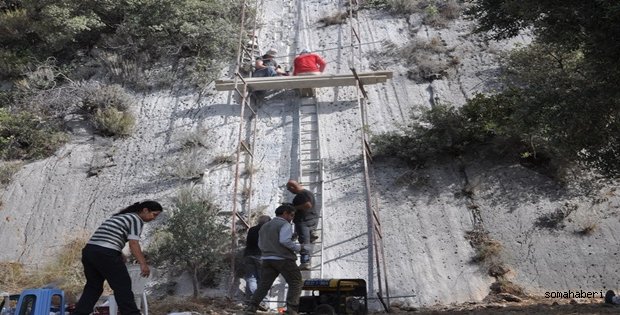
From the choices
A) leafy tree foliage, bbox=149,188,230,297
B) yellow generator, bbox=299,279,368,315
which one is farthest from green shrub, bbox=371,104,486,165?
yellow generator, bbox=299,279,368,315

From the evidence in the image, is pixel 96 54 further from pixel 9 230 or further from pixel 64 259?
pixel 64 259

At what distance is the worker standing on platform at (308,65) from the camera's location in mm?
14586

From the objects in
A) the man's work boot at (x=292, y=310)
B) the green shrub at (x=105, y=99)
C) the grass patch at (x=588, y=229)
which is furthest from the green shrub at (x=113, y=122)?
the grass patch at (x=588, y=229)

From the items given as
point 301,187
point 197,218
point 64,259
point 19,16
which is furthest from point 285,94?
point 19,16

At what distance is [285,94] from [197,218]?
179 inches

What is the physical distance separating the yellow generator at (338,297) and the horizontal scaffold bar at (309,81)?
250 inches

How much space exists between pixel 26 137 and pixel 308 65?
6029 millimetres

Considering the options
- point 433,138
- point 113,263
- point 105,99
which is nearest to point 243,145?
point 433,138

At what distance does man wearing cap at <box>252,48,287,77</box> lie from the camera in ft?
48.8

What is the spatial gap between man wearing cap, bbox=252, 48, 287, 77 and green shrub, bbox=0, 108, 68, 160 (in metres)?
4.23

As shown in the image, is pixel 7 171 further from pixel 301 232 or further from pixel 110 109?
pixel 301 232

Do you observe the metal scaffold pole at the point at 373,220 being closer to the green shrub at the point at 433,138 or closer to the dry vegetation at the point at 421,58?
the green shrub at the point at 433,138

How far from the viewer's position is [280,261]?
802 centimetres

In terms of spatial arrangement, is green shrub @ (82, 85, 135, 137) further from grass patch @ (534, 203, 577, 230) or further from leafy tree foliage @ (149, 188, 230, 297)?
grass patch @ (534, 203, 577, 230)
